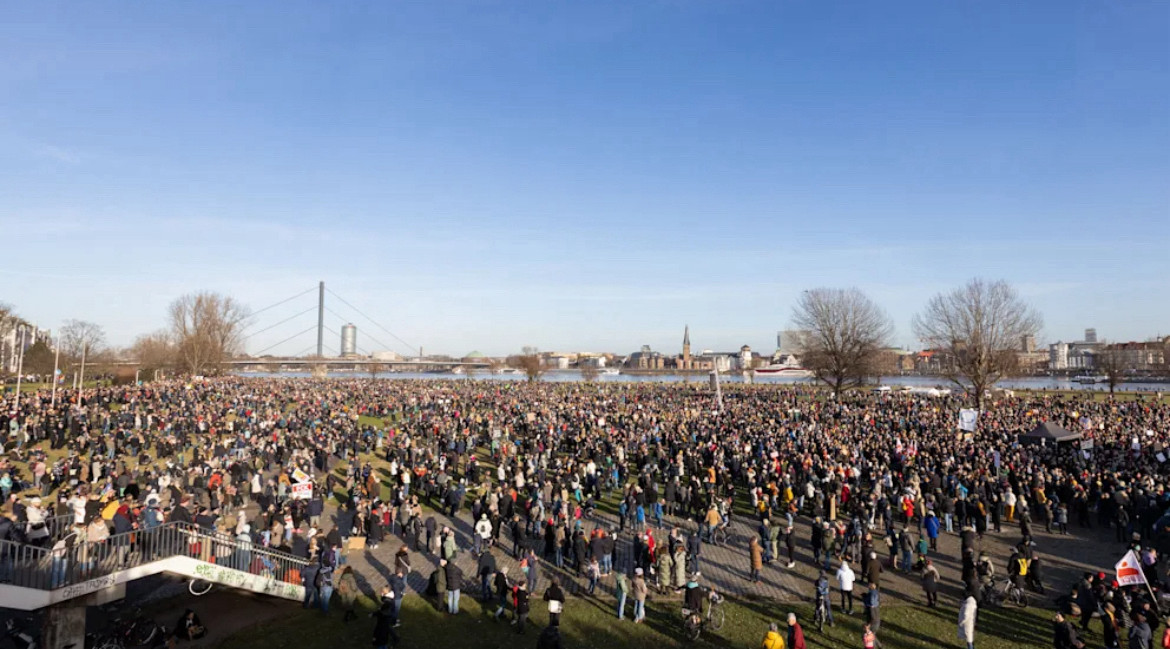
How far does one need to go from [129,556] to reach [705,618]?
34.7 feet

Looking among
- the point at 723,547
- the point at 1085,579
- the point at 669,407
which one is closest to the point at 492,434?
the point at 723,547

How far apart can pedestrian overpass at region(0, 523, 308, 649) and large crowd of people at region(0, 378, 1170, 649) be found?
216 mm

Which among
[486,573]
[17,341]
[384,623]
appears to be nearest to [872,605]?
[486,573]

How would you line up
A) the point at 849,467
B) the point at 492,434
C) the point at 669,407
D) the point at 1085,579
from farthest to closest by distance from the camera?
the point at 669,407 → the point at 492,434 → the point at 849,467 → the point at 1085,579

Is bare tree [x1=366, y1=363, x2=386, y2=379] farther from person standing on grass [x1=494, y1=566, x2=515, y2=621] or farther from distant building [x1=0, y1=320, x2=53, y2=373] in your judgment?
person standing on grass [x1=494, y1=566, x2=515, y2=621]

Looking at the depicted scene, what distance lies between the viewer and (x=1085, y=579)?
11.9 meters

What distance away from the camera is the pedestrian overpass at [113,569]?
10.3 meters

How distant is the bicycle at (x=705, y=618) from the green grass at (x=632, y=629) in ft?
0.54

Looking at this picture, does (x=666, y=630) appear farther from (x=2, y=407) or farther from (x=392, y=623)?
Result: (x=2, y=407)

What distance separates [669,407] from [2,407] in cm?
3831

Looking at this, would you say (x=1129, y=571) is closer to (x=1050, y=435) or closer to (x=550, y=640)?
(x=550, y=640)

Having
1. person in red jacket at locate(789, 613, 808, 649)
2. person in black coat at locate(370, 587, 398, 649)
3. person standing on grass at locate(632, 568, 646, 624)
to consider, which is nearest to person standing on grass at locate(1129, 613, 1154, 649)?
person in red jacket at locate(789, 613, 808, 649)

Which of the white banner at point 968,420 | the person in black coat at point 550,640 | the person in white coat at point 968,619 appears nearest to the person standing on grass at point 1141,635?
the person in white coat at point 968,619

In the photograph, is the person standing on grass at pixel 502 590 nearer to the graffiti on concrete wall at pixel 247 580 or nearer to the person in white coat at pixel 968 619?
the graffiti on concrete wall at pixel 247 580
